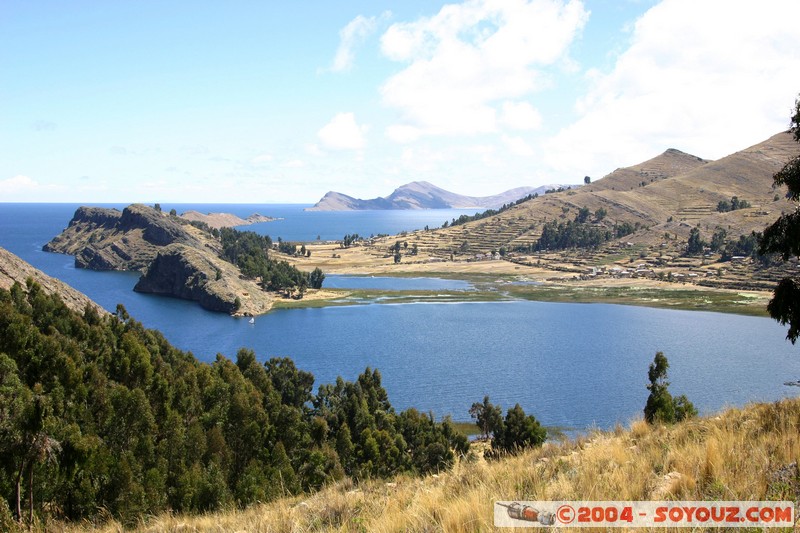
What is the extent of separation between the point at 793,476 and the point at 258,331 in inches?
4292

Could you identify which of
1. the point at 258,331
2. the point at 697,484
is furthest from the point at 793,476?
the point at 258,331

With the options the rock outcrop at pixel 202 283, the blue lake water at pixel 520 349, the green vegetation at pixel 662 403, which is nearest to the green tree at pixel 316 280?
the rock outcrop at pixel 202 283

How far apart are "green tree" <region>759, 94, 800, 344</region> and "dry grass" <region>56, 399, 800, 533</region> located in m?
3.91

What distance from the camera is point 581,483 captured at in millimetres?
9844

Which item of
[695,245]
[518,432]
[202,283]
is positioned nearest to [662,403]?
[518,432]

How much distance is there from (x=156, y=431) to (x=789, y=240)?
35.9m

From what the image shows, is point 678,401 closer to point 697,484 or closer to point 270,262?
point 697,484

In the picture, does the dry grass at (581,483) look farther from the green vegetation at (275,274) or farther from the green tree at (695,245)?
the green tree at (695,245)

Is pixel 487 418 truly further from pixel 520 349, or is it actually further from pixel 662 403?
pixel 520 349

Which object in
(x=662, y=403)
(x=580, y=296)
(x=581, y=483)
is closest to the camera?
(x=581, y=483)

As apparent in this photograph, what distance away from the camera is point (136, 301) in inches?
5689

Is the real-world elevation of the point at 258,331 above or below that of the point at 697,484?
below

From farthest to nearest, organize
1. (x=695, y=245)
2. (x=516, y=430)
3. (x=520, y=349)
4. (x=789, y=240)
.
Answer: (x=695, y=245), (x=520, y=349), (x=516, y=430), (x=789, y=240)

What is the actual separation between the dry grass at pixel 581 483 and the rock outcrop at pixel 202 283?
4905 inches
